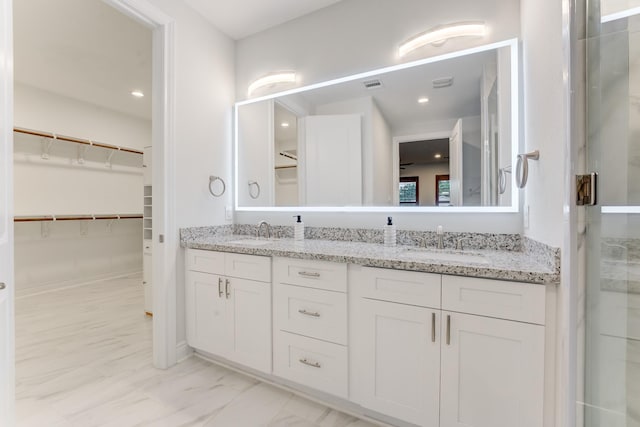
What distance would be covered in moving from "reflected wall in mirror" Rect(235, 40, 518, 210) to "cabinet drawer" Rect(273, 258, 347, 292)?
0.71m

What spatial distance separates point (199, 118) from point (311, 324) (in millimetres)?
1794

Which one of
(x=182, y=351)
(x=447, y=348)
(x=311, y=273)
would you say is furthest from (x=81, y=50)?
(x=447, y=348)

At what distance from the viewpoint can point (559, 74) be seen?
1045mm

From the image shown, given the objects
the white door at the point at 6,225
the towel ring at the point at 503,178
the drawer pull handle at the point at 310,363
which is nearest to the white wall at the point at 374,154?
the towel ring at the point at 503,178

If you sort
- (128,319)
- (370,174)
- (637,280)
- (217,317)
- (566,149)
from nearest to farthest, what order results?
(637,280)
(566,149)
(217,317)
(370,174)
(128,319)

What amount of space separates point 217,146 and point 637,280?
2.54 m

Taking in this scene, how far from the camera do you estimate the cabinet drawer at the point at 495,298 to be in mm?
1092

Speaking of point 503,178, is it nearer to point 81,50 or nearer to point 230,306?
point 230,306

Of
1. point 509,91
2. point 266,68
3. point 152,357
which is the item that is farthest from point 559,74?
point 152,357

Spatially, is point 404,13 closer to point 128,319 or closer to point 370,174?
point 370,174

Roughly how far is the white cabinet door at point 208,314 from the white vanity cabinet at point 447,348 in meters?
0.93

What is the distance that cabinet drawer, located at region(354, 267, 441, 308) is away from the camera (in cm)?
127

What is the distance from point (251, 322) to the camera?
181cm

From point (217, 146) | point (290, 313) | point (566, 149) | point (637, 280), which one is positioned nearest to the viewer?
point (637, 280)
